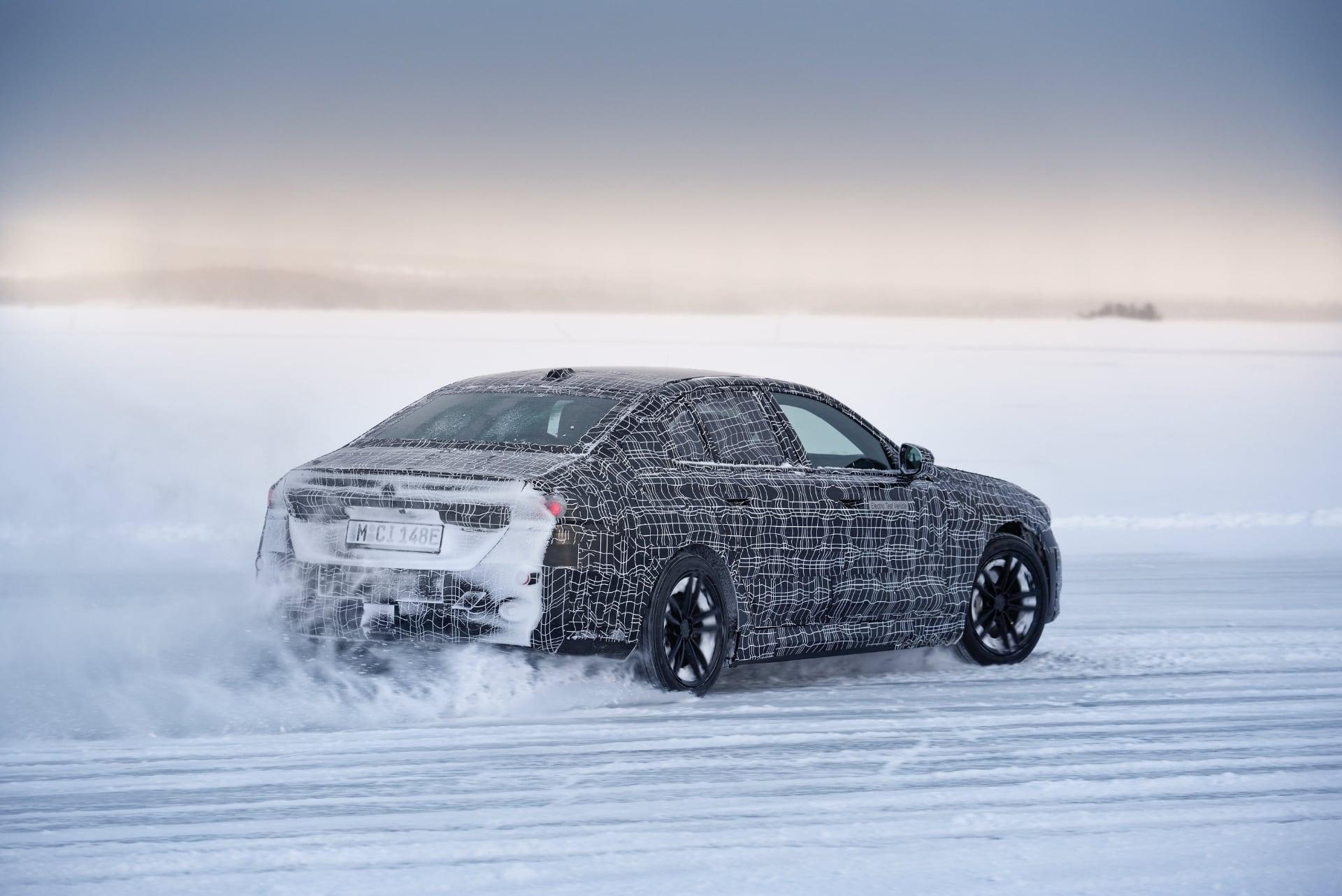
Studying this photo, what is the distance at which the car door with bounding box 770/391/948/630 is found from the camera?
9.55m

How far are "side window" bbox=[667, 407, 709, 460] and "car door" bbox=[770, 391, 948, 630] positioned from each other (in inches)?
27.5

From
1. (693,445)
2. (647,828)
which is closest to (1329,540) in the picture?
(693,445)

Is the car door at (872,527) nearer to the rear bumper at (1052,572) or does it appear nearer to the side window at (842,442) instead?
the side window at (842,442)

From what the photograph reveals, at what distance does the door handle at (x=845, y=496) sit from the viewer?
9.54 meters

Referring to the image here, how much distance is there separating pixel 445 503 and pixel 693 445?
1461 mm

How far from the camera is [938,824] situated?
6219 mm

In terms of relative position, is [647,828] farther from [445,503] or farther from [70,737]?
[70,737]

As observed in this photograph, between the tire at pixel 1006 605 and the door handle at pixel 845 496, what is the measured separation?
1.18 m

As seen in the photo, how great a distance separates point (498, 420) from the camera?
8.75 meters

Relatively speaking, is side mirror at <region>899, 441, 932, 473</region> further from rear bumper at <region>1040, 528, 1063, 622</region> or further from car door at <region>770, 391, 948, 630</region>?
rear bumper at <region>1040, 528, 1063, 622</region>

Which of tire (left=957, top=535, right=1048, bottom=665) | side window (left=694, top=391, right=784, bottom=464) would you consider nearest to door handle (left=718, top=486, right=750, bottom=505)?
side window (left=694, top=391, right=784, bottom=464)

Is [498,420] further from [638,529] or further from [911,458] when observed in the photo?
[911,458]

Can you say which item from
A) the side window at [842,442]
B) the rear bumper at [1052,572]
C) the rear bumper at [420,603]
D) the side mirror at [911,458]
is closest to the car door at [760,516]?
the side window at [842,442]

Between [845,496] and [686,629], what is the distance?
1.33 metres
